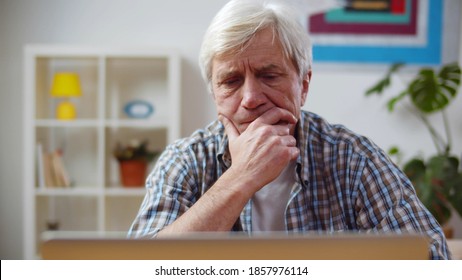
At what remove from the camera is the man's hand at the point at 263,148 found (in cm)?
85

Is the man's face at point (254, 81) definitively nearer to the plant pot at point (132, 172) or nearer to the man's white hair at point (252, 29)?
the man's white hair at point (252, 29)

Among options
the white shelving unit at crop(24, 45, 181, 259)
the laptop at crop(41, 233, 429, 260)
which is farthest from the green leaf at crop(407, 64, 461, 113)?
the laptop at crop(41, 233, 429, 260)

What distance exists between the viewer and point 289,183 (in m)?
1.03

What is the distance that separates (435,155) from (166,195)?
1.89 meters

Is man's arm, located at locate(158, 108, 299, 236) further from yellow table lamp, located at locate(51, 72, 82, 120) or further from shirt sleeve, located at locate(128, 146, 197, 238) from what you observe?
yellow table lamp, located at locate(51, 72, 82, 120)

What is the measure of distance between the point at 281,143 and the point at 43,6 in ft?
7.26

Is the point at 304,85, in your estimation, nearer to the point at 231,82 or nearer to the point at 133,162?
the point at 231,82

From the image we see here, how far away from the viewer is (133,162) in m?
2.60

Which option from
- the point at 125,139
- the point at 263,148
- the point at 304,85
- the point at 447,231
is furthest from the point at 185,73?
the point at 263,148

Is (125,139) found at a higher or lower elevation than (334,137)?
lower

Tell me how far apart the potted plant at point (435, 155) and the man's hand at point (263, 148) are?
1560 mm


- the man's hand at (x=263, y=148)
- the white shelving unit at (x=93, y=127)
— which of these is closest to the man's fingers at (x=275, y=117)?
the man's hand at (x=263, y=148)
